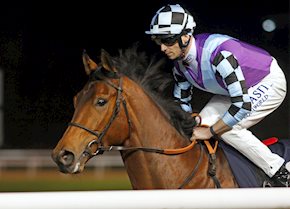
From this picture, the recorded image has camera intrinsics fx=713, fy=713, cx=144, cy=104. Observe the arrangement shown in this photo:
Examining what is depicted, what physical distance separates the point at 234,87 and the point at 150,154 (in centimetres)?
38

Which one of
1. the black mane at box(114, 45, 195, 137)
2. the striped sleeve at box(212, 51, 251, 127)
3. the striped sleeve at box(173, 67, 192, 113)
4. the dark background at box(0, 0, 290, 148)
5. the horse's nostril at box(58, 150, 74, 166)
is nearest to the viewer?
the horse's nostril at box(58, 150, 74, 166)

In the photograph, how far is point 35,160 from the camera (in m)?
9.25

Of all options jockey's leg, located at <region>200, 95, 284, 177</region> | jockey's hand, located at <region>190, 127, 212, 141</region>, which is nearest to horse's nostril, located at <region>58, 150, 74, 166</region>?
jockey's hand, located at <region>190, 127, 212, 141</region>

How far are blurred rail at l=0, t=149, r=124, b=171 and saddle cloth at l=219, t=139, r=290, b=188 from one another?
652cm

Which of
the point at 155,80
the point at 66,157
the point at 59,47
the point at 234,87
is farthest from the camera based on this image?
the point at 59,47

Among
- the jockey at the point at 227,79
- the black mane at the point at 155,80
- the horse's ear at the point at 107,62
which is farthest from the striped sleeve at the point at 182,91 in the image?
the horse's ear at the point at 107,62

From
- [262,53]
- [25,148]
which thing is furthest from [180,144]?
[25,148]

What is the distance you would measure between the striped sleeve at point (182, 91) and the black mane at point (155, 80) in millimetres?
148

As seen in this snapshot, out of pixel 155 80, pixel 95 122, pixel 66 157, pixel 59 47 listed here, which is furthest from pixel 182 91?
pixel 59 47

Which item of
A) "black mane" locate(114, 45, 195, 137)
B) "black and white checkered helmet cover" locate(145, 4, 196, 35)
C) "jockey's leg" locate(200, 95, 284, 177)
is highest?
"black and white checkered helmet cover" locate(145, 4, 196, 35)

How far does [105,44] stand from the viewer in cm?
970

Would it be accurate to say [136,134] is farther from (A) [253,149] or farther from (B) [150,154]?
(A) [253,149]

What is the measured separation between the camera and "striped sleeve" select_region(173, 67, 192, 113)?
288cm

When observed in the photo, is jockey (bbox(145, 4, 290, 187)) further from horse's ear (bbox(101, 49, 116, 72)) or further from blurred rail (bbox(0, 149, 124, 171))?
blurred rail (bbox(0, 149, 124, 171))
